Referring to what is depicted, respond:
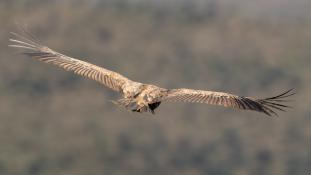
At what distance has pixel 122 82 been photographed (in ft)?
87.7

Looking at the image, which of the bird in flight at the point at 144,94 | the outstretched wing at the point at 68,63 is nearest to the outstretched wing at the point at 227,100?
the bird in flight at the point at 144,94

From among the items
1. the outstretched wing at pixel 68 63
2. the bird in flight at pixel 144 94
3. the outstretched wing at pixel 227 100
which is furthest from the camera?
the outstretched wing at pixel 68 63

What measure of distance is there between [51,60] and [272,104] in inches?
236

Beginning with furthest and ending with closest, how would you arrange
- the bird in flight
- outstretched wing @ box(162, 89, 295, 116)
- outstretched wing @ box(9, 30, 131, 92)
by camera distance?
outstretched wing @ box(9, 30, 131, 92) < outstretched wing @ box(162, 89, 295, 116) < the bird in flight

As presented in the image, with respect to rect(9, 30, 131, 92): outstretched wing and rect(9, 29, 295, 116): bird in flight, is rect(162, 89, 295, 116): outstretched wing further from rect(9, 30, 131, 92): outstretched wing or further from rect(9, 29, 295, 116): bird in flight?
rect(9, 30, 131, 92): outstretched wing

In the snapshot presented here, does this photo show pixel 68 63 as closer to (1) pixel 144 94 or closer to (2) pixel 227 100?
(1) pixel 144 94

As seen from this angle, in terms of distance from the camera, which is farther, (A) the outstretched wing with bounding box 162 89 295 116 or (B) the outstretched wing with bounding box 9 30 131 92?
(B) the outstretched wing with bounding box 9 30 131 92

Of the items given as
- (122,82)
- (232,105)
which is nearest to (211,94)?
(232,105)

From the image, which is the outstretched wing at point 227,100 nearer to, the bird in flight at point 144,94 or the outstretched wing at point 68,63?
the bird in flight at point 144,94

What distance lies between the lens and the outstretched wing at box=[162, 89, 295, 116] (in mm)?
25344

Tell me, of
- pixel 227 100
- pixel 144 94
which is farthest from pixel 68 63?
pixel 227 100

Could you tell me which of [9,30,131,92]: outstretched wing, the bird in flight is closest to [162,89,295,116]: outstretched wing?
the bird in flight

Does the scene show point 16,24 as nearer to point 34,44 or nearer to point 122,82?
point 34,44

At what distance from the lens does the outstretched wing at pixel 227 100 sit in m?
25.3
